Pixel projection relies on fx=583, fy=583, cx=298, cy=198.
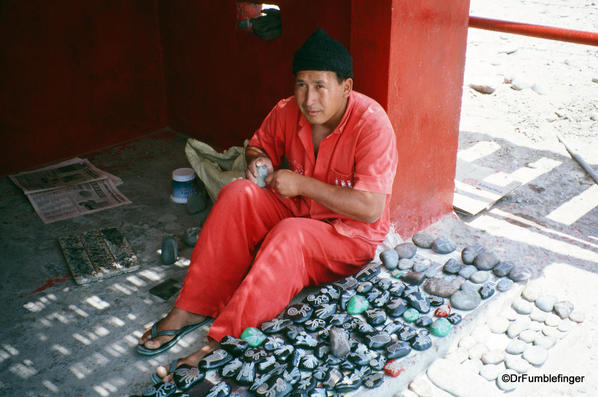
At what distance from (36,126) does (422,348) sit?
344 cm

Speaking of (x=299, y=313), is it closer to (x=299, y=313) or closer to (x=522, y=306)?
(x=299, y=313)

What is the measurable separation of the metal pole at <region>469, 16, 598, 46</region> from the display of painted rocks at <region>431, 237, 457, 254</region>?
122cm

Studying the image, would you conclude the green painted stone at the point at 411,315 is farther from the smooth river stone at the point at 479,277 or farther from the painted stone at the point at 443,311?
the smooth river stone at the point at 479,277

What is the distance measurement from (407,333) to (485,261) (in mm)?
751

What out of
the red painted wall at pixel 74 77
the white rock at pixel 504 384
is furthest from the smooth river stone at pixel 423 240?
the red painted wall at pixel 74 77

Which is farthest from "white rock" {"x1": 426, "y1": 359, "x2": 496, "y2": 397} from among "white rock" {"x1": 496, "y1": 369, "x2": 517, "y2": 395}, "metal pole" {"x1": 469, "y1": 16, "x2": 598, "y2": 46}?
"metal pole" {"x1": 469, "y1": 16, "x2": 598, "y2": 46}

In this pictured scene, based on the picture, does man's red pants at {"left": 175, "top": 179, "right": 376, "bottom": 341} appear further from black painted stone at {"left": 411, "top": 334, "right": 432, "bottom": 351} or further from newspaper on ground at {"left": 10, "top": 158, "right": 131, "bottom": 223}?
newspaper on ground at {"left": 10, "top": 158, "right": 131, "bottom": 223}

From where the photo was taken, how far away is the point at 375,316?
262 cm

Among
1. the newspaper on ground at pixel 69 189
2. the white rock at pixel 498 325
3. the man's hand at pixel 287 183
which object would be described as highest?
the man's hand at pixel 287 183

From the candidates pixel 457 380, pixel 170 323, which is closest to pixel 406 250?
→ pixel 457 380

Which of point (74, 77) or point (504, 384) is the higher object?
point (74, 77)

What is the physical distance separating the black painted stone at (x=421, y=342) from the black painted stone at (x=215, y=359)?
78 centimetres

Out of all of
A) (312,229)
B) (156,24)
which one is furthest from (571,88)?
(312,229)

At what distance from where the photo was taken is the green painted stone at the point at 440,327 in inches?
101
